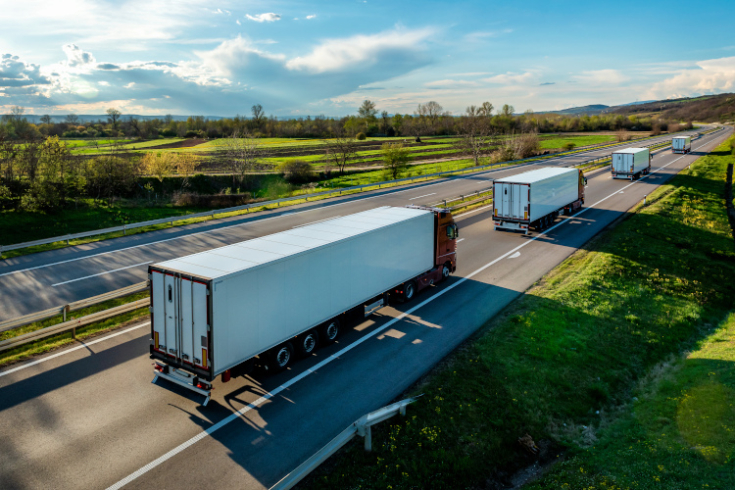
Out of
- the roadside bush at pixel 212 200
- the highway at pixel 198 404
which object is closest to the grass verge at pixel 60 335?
the highway at pixel 198 404

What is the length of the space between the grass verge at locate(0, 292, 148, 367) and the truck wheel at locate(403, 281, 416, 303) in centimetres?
911

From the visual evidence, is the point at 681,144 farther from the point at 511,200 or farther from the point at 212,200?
the point at 212,200

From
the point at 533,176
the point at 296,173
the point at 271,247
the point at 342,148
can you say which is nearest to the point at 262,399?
the point at 271,247

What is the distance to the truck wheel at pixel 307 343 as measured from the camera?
11984mm

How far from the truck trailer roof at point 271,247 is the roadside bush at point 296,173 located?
47.9 m

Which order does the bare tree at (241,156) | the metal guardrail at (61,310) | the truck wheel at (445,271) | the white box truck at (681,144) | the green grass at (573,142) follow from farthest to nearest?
the green grass at (573,142), the white box truck at (681,144), the bare tree at (241,156), the truck wheel at (445,271), the metal guardrail at (61,310)

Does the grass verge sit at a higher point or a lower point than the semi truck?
lower

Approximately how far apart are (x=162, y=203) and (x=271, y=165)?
30727mm

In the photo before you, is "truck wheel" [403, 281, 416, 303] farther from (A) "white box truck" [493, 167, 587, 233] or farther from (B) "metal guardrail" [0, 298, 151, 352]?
(A) "white box truck" [493, 167, 587, 233]

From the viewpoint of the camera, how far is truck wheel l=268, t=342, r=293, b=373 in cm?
1135

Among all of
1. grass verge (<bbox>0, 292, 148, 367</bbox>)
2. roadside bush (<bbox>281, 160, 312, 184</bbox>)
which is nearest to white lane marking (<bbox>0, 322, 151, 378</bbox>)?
grass verge (<bbox>0, 292, 148, 367</bbox>)

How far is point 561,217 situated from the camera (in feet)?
103

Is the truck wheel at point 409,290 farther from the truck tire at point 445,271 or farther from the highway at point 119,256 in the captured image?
the highway at point 119,256

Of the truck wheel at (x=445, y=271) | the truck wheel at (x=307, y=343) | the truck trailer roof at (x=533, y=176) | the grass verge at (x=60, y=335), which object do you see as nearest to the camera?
the truck wheel at (x=307, y=343)
